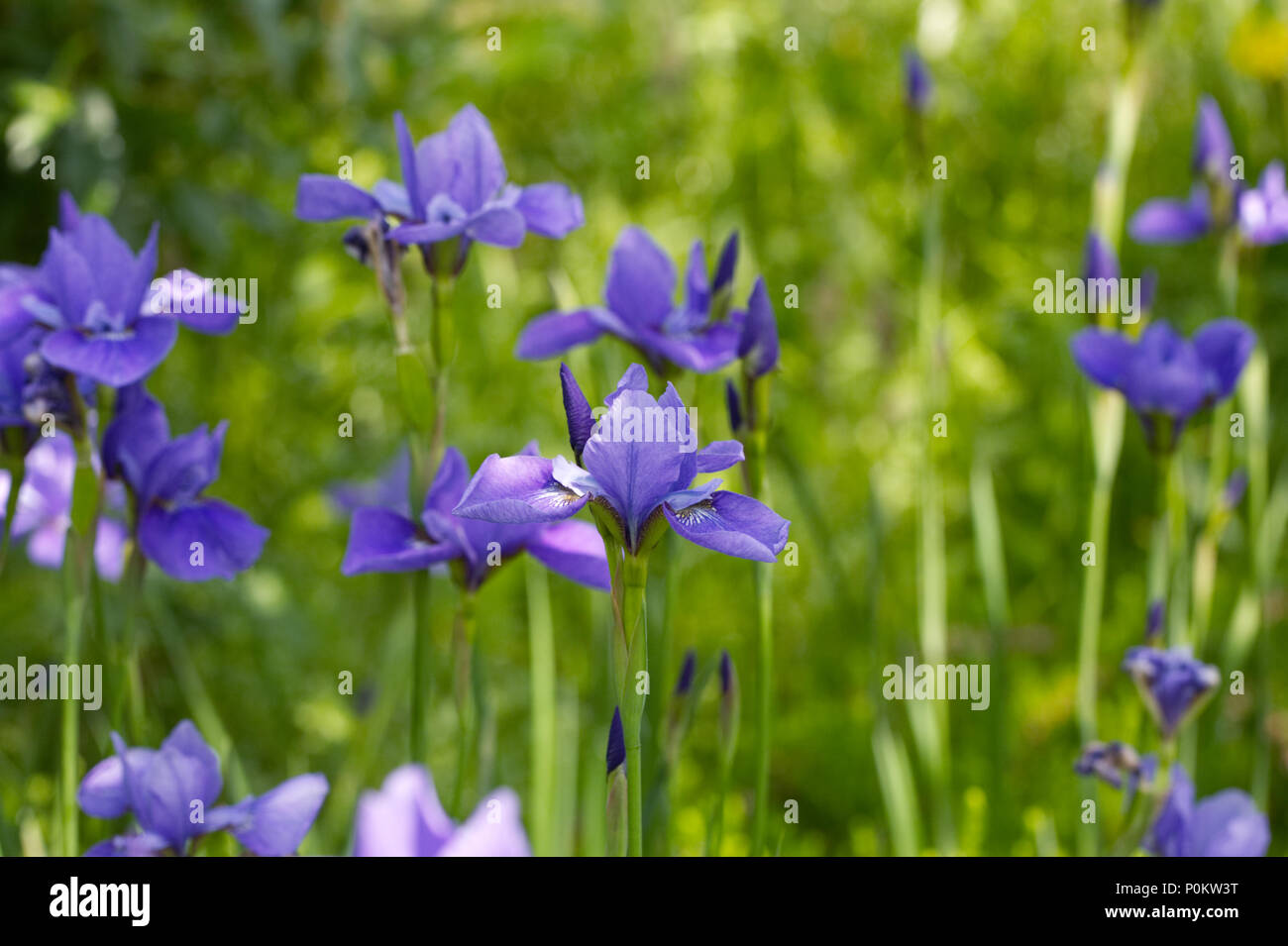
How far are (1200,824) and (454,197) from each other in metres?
0.96

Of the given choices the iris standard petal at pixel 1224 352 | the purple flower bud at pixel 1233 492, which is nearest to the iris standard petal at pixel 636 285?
the iris standard petal at pixel 1224 352

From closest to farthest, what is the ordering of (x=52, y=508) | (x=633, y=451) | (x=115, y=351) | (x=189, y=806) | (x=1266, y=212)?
(x=633, y=451), (x=189, y=806), (x=115, y=351), (x=52, y=508), (x=1266, y=212)

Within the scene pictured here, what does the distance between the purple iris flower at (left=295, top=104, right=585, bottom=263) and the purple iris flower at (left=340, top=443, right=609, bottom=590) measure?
0.20 metres

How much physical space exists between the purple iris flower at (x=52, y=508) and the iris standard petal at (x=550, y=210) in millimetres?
593

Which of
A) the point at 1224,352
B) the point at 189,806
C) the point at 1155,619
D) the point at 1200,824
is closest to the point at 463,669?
the point at 189,806

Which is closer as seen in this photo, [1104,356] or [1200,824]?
[1200,824]

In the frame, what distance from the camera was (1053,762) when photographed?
2086mm

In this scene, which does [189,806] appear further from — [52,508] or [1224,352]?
[1224,352]

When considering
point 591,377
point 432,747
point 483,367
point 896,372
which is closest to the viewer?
A: point 591,377

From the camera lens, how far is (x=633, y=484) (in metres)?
0.73

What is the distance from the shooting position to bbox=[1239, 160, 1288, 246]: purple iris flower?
5.11ft

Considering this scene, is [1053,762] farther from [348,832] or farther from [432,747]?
[348,832]
